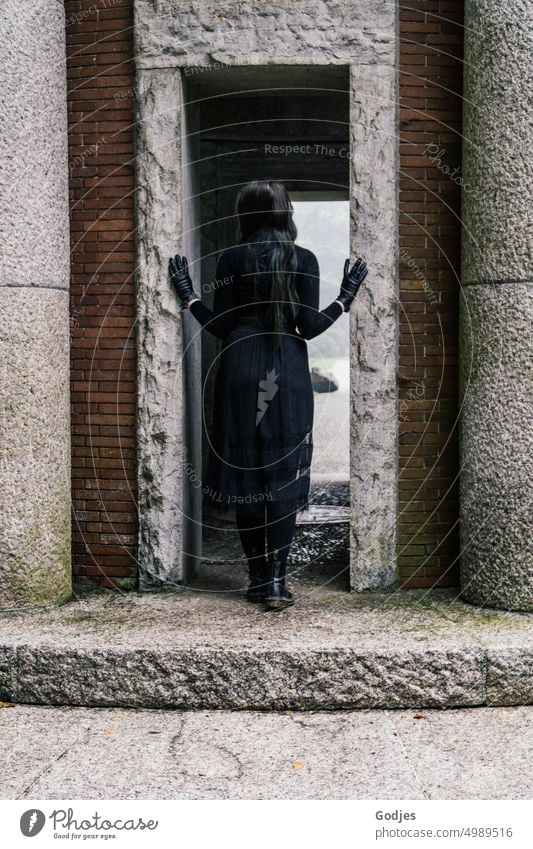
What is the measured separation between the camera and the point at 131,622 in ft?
16.3

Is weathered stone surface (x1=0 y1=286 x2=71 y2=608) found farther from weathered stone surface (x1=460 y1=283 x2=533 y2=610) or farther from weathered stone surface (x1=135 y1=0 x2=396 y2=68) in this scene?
weathered stone surface (x1=460 y1=283 x2=533 y2=610)

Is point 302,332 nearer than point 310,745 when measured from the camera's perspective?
No

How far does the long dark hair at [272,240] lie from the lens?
493 centimetres

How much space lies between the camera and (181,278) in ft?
17.5

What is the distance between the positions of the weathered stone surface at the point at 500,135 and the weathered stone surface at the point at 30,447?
2.15 metres

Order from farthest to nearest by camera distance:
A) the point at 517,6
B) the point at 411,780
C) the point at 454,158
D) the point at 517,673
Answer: the point at 454,158
the point at 517,6
the point at 517,673
the point at 411,780

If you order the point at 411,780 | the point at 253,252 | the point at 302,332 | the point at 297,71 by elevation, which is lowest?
the point at 411,780

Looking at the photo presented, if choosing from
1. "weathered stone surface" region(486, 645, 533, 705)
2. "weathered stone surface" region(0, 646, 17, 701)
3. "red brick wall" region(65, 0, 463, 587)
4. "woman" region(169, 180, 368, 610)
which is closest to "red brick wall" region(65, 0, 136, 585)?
"red brick wall" region(65, 0, 463, 587)

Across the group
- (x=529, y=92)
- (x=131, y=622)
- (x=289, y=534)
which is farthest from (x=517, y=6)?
(x=131, y=622)

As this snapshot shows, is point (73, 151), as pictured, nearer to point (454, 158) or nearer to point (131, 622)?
point (454, 158)

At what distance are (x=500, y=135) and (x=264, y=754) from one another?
9.89ft

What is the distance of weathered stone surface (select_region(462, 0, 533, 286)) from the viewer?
491cm

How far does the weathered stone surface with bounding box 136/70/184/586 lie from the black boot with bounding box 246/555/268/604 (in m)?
0.45

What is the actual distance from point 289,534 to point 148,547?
2.85 feet
